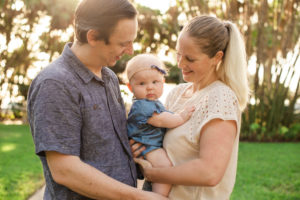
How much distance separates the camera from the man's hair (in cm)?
194

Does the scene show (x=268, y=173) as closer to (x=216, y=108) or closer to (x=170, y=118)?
(x=170, y=118)

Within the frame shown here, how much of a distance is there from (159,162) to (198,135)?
33 cm

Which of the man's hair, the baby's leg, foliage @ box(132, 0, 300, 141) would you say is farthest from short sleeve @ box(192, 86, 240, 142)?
foliage @ box(132, 0, 300, 141)

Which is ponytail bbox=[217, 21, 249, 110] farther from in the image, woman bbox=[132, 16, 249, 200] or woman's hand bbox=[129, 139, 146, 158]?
woman's hand bbox=[129, 139, 146, 158]

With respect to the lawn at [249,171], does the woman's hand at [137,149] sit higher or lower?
higher

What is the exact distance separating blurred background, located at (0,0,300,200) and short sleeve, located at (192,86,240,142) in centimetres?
589

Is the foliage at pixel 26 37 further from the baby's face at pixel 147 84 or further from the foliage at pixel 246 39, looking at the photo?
the baby's face at pixel 147 84

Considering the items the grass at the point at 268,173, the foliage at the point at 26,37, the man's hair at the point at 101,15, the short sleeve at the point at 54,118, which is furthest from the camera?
the foliage at the point at 26,37

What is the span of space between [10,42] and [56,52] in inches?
66.3

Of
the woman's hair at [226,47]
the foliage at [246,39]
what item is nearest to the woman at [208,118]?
the woman's hair at [226,47]

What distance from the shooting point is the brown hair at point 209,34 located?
2.21 m

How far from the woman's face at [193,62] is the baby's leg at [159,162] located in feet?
1.78

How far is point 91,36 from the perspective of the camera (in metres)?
1.98

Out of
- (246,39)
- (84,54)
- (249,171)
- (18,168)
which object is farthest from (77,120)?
(246,39)
